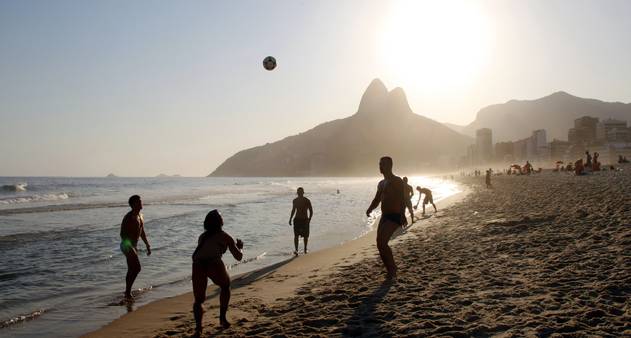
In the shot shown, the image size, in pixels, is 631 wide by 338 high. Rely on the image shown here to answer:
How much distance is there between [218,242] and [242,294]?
286 cm

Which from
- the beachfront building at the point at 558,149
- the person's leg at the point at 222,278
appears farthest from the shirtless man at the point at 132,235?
the beachfront building at the point at 558,149

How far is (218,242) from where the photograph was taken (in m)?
5.23

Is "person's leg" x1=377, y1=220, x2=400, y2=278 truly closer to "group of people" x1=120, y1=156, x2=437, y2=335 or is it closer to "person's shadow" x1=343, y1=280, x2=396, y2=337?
"group of people" x1=120, y1=156, x2=437, y2=335

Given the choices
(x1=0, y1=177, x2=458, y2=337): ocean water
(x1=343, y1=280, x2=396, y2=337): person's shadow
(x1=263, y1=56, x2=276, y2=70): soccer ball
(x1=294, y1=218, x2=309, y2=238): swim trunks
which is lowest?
(x1=0, y1=177, x2=458, y2=337): ocean water

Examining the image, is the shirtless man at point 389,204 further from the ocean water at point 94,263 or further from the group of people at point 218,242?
the ocean water at point 94,263

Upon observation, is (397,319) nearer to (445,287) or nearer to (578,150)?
(445,287)

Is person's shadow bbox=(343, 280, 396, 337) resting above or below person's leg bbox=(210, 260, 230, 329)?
below

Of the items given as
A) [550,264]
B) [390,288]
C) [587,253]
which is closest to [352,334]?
[390,288]

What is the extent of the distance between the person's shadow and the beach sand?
0.01m

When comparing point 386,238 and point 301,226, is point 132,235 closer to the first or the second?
point 386,238

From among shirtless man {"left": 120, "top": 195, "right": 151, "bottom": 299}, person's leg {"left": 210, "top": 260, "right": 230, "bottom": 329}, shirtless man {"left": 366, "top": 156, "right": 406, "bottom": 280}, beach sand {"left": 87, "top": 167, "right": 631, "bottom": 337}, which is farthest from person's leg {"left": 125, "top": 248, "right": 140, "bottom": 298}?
shirtless man {"left": 366, "top": 156, "right": 406, "bottom": 280}

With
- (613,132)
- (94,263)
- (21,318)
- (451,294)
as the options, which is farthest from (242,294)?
(613,132)

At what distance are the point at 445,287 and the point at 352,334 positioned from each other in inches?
87.6

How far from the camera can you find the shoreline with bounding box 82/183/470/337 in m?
6.19
